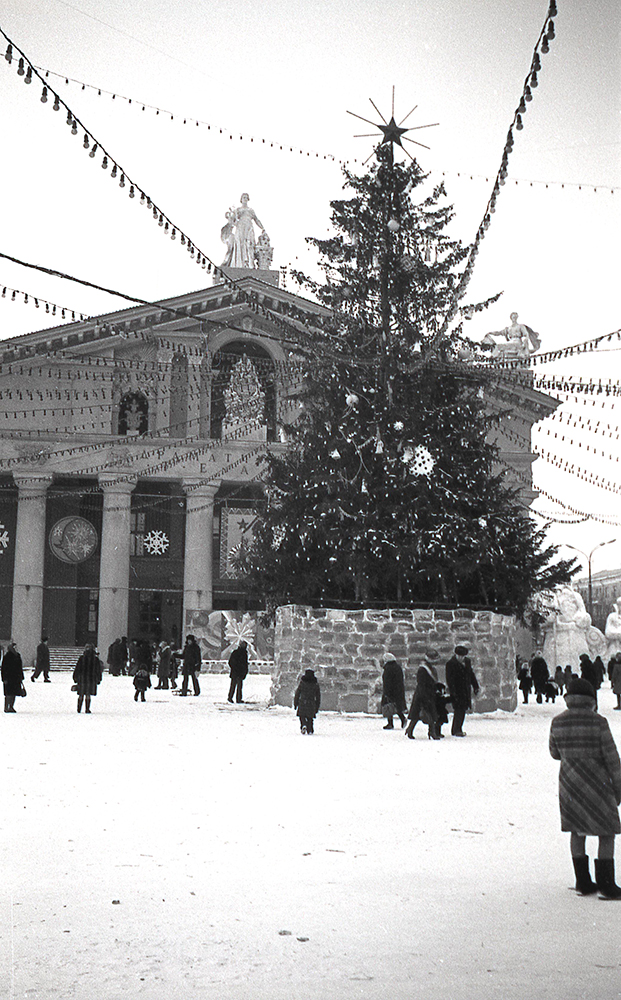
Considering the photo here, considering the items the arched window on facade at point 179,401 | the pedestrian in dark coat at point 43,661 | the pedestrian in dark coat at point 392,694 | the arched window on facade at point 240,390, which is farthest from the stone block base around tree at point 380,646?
the arched window on facade at point 179,401

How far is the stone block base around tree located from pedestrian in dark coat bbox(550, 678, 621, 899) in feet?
47.9

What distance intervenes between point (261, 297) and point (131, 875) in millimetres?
39702

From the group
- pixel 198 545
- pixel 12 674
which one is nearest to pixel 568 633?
pixel 198 545

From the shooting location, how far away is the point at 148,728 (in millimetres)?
18359

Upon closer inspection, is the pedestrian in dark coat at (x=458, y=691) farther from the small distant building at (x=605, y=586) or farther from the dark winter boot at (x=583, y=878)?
the small distant building at (x=605, y=586)

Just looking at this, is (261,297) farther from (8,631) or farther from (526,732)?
(526,732)

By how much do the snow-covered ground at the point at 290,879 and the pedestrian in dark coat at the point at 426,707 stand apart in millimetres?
2270

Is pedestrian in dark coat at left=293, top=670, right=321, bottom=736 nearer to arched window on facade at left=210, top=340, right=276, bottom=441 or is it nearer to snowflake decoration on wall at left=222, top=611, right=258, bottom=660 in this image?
snowflake decoration on wall at left=222, top=611, right=258, bottom=660

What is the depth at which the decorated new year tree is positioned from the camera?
2317 centimetres

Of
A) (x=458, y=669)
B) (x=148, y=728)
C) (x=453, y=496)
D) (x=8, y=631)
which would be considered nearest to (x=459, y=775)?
(x=458, y=669)

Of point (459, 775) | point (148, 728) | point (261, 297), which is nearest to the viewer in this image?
point (459, 775)

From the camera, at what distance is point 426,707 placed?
17.6 m

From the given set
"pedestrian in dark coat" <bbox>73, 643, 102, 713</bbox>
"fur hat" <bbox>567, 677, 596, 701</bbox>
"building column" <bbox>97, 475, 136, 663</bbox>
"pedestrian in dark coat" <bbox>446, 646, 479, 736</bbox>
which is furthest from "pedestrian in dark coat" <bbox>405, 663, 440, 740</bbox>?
"building column" <bbox>97, 475, 136, 663</bbox>

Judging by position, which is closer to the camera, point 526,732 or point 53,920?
point 53,920
